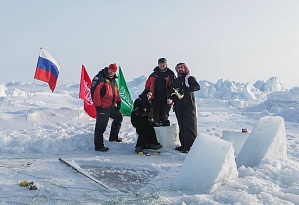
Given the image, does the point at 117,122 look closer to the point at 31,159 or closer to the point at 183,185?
the point at 31,159

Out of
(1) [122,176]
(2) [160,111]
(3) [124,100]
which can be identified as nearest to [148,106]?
(2) [160,111]

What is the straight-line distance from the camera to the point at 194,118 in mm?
5785

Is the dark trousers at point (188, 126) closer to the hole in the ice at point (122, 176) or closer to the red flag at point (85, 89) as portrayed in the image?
the hole in the ice at point (122, 176)

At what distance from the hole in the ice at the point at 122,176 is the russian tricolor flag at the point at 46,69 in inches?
188

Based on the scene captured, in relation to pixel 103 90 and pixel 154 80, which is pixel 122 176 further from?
pixel 154 80

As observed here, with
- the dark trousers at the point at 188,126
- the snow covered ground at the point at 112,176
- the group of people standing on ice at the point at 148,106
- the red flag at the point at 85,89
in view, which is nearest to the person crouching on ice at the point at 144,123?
the group of people standing on ice at the point at 148,106

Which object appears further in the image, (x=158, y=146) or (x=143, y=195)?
(x=158, y=146)

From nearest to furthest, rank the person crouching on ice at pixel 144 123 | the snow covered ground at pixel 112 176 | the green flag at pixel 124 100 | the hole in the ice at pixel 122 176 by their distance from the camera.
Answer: the snow covered ground at pixel 112 176 → the hole in the ice at pixel 122 176 → the person crouching on ice at pixel 144 123 → the green flag at pixel 124 100

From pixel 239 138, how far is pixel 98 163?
2.57 metres

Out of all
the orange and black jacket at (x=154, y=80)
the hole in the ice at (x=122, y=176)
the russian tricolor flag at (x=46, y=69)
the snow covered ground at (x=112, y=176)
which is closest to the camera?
the snow covered ground at (x=112, y=176)

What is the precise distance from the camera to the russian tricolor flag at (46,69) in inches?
346

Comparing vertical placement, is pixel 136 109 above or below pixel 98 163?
above

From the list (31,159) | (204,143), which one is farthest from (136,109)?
(204,143)

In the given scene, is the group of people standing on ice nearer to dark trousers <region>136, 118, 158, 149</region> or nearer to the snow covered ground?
dark trousers <region>136, 118, 158, 149</region>
